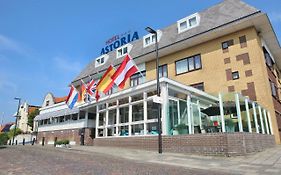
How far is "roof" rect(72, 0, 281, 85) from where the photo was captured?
1989 cm

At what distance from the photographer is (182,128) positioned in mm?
14172

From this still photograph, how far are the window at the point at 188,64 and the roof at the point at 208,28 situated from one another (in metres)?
1.38

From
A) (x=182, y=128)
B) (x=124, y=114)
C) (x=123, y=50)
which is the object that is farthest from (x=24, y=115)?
(x=182, y=128)

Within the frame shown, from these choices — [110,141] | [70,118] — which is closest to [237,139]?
[110,141]

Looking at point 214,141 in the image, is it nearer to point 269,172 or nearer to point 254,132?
point 254,132

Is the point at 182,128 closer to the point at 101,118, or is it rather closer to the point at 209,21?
the point at 101,118

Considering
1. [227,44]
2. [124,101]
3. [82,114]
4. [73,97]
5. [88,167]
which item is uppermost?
[227,44]

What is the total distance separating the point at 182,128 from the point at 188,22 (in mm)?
14301

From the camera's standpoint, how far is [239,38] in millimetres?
20484

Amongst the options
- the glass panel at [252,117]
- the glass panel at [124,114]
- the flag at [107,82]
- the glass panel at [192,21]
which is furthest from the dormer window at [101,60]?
the glass panel at [252,117]

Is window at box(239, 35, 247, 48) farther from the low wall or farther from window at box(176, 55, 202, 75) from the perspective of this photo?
the low wall

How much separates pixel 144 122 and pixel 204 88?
8529mm

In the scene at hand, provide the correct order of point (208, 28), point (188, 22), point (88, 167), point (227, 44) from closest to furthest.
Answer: point (88, 167)
point (227, 44)
point (208, 28)
point (188, 22)

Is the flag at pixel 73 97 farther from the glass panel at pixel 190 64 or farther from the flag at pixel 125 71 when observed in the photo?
the glass panel at pixel 190 64
